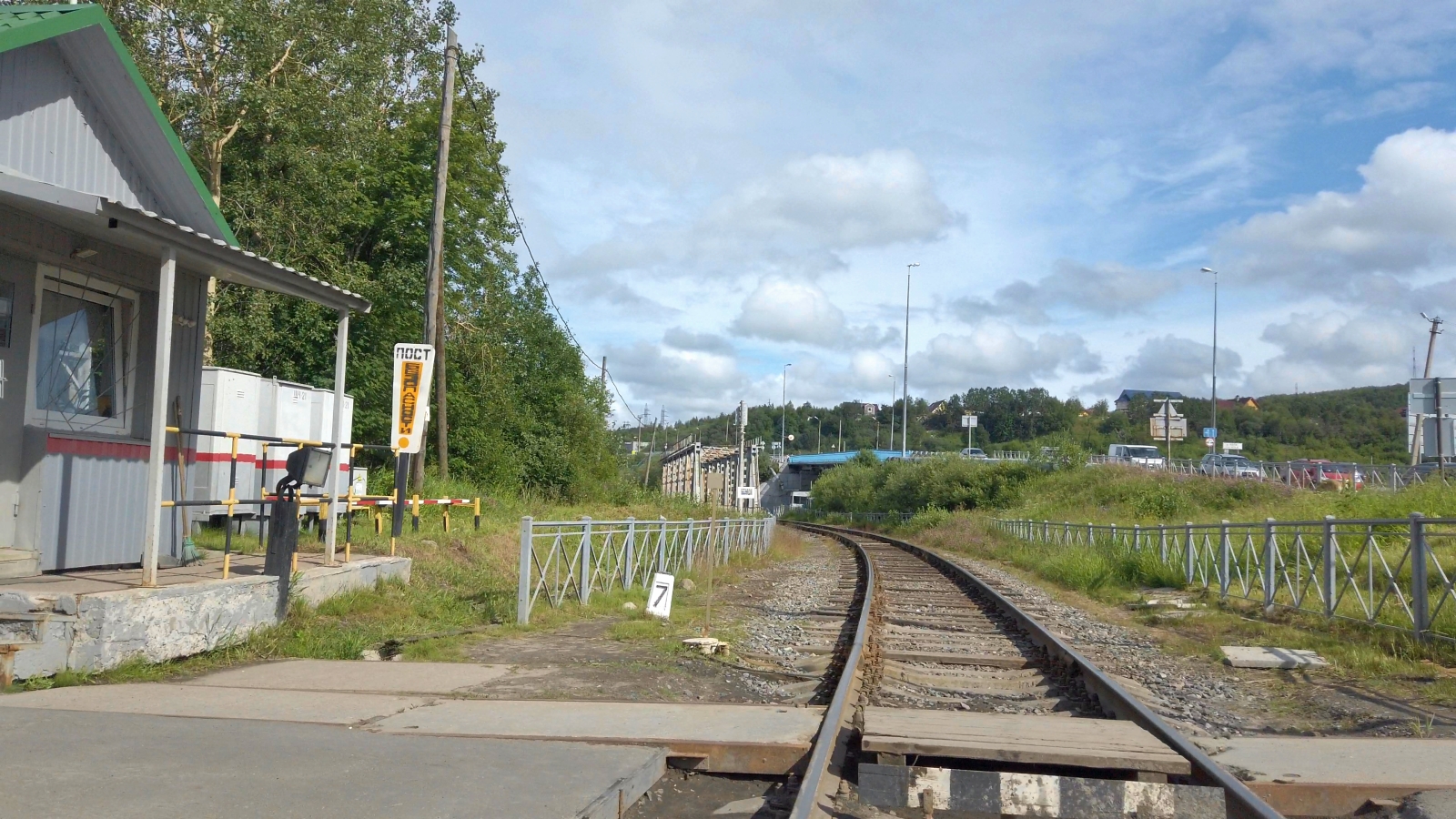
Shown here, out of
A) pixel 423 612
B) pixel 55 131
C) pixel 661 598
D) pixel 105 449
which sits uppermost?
pixel 55 131

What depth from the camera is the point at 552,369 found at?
39.7 m

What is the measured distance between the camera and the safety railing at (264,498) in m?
9.64

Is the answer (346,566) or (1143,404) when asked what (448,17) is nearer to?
(346,566)

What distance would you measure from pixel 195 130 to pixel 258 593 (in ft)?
66.3

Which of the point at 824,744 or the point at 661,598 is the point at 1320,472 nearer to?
the point at 661,598

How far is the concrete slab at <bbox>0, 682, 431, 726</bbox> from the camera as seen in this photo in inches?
254

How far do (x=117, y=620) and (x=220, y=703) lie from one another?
1.32 metres

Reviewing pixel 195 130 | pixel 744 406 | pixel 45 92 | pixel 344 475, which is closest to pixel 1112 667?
pixel 45 92

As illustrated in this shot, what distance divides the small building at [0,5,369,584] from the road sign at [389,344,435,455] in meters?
3.42

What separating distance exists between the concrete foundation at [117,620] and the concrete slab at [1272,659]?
871cm

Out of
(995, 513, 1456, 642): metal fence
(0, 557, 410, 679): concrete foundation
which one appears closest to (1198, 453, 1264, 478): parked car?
(995, 513, 1456, 642): metal fence

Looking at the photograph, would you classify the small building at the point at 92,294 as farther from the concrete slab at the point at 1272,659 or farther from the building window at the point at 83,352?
the concrete slab at the point at 1272,659

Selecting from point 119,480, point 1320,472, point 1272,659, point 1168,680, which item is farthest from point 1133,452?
point 119,480

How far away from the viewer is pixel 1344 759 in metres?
5.82
